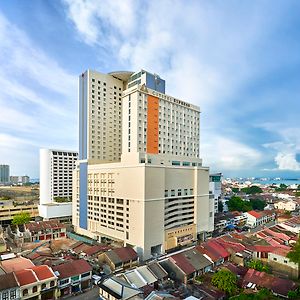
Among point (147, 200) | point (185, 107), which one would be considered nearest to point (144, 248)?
point (147, 200)

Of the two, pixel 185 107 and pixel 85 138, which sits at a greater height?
pixel 185 107

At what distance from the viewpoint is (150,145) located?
137 feet

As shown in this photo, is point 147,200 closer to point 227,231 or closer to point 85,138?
point 85,138

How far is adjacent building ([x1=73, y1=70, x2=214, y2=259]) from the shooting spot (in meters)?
34.2

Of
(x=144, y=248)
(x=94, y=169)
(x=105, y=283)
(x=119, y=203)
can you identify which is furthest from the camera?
(x=94, y=169)

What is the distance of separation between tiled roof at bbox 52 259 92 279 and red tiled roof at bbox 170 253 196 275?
9.20m

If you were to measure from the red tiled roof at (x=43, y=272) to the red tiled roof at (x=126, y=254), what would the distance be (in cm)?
907

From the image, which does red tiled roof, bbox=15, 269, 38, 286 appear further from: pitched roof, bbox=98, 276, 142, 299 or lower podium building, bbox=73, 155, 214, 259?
lower podium building, bbox=73, 155, 214, 259

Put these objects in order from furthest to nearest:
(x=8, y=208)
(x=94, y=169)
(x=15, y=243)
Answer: (x=8, y=208)
(x=94, y=169)
(x=15, y=243)

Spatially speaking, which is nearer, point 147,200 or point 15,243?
point 147,200

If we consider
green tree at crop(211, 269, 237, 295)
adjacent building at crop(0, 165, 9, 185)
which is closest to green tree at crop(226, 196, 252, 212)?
green tree at crop(211, 269, 237, 295)

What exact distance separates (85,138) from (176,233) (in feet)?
76.5

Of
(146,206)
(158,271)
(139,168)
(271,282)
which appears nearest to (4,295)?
(158,271)

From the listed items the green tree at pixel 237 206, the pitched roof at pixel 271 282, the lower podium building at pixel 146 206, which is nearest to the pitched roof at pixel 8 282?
the lower podium building at pixel 146 206
